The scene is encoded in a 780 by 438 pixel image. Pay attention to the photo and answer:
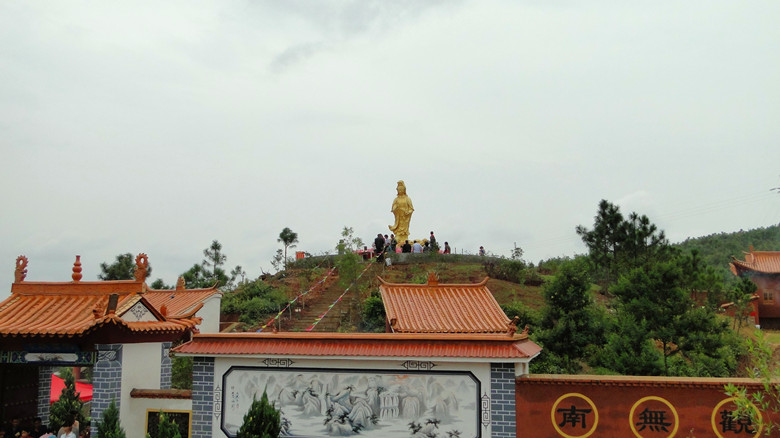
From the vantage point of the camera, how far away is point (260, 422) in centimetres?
1099

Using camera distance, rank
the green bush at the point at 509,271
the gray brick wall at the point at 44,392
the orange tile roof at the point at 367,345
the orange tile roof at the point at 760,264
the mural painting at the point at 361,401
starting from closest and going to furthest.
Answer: the orange tile roof at the point at 367,345
the mural painting at the point at 361,401
the gray brick wall at the point at 44,392
the orange tile roof at the point at 760,264
the green bush at the point at 509,271

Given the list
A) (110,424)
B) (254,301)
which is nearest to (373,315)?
(254,301)

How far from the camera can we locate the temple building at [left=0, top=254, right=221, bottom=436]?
1178cm

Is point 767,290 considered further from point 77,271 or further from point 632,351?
point 77,271

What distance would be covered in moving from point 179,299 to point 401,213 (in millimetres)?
19516

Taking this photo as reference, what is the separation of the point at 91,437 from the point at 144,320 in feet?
7.99

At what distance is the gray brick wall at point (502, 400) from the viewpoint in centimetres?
1190

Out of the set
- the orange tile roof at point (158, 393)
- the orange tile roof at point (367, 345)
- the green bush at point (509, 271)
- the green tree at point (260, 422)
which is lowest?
the green tree at point (260, 422)

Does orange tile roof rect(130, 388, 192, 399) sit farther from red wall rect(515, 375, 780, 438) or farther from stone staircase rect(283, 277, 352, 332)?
stone staircase rect(283, 277, 352, 332)

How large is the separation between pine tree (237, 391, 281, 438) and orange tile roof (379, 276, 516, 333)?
5478 millimetres

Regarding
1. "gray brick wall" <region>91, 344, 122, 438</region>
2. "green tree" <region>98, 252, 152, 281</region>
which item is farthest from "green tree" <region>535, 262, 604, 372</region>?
"green tree" <region>98, 252, 152, 281</region>

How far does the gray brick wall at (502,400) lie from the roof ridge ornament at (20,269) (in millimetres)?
10549

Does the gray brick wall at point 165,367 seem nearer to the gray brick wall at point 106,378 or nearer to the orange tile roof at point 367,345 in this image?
the orange tile roof at point 367,345

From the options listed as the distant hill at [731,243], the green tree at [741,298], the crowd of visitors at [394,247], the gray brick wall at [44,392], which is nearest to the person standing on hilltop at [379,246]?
the crowd of visitors at [394,247]
